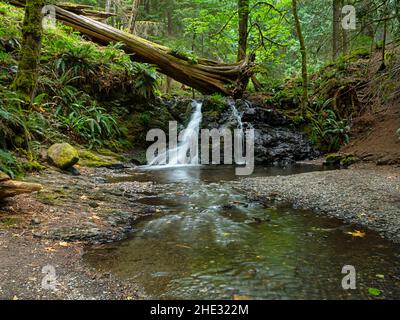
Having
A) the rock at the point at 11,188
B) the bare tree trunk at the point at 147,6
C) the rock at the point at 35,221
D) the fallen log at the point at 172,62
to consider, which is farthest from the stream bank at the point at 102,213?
the bare tree trunk at the point at 147,6

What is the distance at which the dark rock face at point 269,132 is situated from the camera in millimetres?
12069

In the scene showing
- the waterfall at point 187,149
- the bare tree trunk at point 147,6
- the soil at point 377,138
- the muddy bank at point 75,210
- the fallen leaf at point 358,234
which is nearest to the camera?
the muddy bank at point 75,210

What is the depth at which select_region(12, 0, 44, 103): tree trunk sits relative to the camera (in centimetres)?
621

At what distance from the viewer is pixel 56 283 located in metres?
2.82

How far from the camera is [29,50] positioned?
6.40m

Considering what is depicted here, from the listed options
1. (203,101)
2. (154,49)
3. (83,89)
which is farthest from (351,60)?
(83,89)

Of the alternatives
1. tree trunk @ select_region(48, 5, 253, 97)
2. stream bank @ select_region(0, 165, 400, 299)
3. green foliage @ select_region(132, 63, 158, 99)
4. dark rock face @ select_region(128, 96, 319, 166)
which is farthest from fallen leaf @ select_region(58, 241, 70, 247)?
tree trunk @ select_region(48, 5, 253, 97)

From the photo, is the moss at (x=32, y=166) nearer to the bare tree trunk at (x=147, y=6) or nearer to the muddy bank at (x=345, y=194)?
the muddy bank at (x=345, y=194)

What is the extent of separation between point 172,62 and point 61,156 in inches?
283

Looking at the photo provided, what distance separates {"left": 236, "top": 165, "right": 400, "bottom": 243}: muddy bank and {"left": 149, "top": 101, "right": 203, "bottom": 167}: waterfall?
383cm

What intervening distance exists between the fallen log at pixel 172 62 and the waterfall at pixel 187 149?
1.10 metres

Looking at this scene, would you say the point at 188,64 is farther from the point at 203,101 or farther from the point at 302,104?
the point at 302,104
